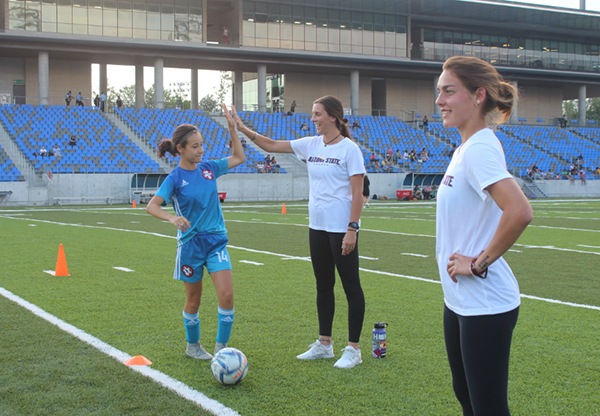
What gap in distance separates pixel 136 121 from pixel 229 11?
12315mm

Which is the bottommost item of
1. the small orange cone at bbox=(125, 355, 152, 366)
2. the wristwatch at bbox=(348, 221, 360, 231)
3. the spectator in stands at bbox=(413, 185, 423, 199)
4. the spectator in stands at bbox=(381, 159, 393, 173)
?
the small orange cone at bbox=(125, 355, 152, 366)

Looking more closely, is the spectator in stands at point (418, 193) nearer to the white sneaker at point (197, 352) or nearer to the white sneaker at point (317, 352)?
the white sneaker at point (317, 352)

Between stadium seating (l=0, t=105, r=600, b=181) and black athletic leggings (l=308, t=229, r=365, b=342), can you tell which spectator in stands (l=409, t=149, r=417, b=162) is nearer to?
stadium seating (l=0, t=105, r=600, b=181)

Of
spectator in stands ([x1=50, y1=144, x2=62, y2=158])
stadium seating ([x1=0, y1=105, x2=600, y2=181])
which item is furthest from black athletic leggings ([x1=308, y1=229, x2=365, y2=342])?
spectator in stands ([x1=50, y1=144, x2=62, y2=158])

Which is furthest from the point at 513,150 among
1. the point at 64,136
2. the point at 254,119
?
the point at 64,136

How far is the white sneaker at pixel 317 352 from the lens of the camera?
6.13m

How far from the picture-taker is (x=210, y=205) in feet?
20.1

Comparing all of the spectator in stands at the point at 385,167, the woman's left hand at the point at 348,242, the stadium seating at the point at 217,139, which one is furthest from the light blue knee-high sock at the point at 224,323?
the spectator in stands at the point at 385,167

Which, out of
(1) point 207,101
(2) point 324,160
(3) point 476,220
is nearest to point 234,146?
(2) point 324,160

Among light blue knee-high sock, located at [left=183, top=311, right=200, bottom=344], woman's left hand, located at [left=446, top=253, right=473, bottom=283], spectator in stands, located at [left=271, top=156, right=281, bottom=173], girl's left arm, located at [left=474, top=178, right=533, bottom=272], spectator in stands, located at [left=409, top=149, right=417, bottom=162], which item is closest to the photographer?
girl's left arm, located at [left=474, top=178, right=533, bottom=272]

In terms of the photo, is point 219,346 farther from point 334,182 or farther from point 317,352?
point 334,182

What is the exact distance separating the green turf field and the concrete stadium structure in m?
26.7

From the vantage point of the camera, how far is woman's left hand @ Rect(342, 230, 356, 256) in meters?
5.85

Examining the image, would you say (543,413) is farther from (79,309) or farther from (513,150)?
(513,150)
